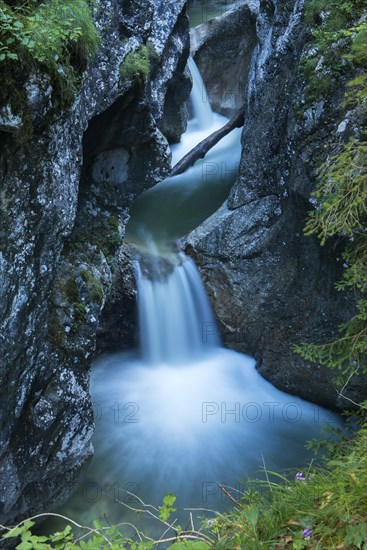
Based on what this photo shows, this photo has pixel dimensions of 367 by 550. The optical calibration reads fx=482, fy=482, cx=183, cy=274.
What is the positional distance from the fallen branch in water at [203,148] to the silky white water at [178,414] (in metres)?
2.33

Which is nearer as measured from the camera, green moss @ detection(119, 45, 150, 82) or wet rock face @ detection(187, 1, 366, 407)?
green moss @ detection(119, 45, 150, 82)

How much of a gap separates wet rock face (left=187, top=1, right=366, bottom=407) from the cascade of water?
4.83 meters

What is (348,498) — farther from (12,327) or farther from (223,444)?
(223,444)

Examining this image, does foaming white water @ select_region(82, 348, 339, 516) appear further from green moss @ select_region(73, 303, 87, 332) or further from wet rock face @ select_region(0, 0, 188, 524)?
green moss @ select_region(73, 303, 87, 332)

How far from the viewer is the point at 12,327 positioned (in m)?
4.21

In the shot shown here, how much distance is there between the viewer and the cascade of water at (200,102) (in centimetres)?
1378

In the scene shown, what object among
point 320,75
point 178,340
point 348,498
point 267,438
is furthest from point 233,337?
point 348,498

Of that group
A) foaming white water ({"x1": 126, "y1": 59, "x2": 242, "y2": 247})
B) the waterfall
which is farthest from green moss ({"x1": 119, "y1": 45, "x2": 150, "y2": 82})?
foaming white water ({"x1": 126, "y1": 59, "x2": 242, "y2": 247})

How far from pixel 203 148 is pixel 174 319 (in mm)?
5161

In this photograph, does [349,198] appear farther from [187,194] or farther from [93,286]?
[187,194]

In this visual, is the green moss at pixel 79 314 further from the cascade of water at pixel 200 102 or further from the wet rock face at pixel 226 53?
the wet rock face at pixel 226 53

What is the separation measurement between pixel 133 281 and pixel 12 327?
4.12 metres

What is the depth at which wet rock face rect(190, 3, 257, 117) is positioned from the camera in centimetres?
1348

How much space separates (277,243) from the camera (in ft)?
25.0
